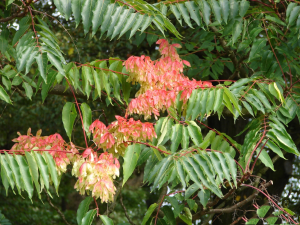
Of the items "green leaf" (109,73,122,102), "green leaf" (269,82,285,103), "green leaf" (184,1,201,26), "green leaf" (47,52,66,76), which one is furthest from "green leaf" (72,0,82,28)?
"green leaf" (269,82,285,103)

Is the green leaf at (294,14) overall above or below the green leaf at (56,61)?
above

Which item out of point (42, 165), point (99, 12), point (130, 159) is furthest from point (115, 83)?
point (42, 165)

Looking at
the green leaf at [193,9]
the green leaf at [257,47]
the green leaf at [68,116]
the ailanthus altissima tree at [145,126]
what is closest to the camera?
the ailanthus altissima tree at [145,126]

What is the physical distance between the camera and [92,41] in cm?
550

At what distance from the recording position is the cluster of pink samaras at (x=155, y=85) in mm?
2082

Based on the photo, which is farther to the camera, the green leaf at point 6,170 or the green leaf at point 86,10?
the green leaf at point 86,10

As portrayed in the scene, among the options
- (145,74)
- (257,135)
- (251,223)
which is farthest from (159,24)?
(251,223)

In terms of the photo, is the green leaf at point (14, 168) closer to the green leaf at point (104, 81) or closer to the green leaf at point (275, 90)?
the green leaf at point (104, 81)

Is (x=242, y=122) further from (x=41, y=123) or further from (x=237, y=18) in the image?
(x=41, y=123)

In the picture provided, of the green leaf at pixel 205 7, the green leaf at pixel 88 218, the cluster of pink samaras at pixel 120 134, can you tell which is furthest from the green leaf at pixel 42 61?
the green leaf at pixel 205 7

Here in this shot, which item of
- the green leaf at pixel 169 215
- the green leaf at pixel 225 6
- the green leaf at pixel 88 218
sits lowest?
the green leaf at pixel 169 215

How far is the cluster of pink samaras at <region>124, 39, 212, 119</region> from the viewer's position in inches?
82.0

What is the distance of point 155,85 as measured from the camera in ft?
7.33

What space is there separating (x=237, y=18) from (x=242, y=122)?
2.11 meters
